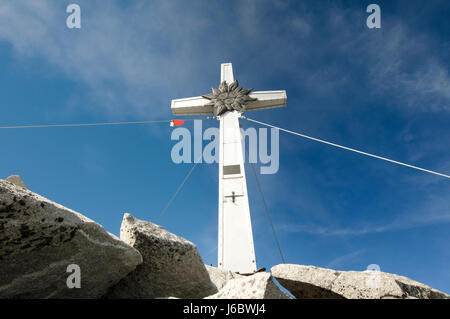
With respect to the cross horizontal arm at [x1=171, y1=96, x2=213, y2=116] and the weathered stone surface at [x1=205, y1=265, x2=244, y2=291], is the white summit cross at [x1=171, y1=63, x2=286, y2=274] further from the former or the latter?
the weathered stone surface at [x1=205, y1=265, x2=244, y2=291]

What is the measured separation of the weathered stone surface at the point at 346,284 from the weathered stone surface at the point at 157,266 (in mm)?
983

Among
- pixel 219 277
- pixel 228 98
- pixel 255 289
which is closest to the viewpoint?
pixel 255 289

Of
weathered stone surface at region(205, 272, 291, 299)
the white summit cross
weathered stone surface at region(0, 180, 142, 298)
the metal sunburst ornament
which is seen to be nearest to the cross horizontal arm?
the white summit cross

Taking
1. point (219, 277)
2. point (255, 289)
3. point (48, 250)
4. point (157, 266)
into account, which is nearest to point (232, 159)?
point (219, 277)

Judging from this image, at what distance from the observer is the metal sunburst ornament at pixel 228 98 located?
1045 centimetres

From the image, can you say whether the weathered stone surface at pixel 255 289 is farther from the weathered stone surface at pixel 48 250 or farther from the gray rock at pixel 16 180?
the gray rock at pixel 16 180

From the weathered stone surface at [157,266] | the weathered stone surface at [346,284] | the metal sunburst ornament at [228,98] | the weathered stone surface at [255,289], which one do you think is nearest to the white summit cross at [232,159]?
the metal sunburst ornament at [228,98]

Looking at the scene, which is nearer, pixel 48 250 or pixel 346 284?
pixel 48 250

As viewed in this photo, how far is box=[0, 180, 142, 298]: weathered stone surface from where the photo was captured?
198cm

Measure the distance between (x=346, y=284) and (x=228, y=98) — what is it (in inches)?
342

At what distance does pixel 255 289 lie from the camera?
5.91 feet

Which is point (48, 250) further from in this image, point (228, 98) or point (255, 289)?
point (228, 98)

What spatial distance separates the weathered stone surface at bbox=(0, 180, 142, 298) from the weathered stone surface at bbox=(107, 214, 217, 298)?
27cm
